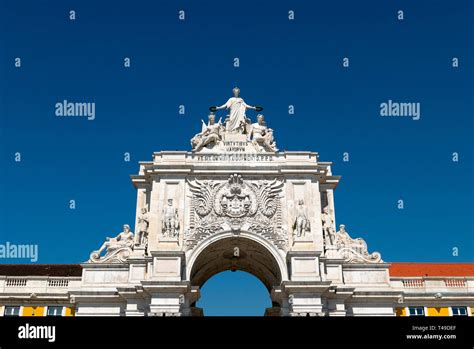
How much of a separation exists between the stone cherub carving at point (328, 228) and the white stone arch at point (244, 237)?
312 centimetres

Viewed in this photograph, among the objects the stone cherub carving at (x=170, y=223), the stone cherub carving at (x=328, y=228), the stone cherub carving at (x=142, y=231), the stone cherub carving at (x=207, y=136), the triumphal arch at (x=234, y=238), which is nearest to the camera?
the triumphal arch at (x=234, y=238)

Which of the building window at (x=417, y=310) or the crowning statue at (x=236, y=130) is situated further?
the crowning statue at (x=236, y=130)

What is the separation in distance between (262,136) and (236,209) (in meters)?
5.63

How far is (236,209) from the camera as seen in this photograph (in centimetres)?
3384

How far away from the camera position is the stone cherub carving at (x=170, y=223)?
3297 centimetres

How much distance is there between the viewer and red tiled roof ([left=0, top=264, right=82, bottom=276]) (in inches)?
1587

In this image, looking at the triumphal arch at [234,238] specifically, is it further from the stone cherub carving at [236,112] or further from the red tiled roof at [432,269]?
the red tiled roof at [432,269]

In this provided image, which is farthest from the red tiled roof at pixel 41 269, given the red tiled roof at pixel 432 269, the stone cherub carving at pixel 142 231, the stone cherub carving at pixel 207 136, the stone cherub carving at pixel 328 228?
the red tiled roof at pixel 432 269

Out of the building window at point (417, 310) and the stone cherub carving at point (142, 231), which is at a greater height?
the stone cherub carving at point (142, 231)

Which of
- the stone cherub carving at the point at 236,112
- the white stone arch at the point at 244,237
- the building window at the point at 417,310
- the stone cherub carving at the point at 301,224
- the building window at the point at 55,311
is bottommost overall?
the building window at the point at 417,310

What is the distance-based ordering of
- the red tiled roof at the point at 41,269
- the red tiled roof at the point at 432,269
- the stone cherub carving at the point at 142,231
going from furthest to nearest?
the red tiled roof at the point at 432,269 → the red tiled roof at the point at 41,269 → the stone cherub carving at the point at 142,231

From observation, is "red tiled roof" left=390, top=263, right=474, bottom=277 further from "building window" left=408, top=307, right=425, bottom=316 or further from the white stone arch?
the white stone arch

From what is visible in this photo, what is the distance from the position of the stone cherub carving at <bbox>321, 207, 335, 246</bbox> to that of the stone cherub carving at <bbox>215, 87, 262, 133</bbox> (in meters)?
7.89
